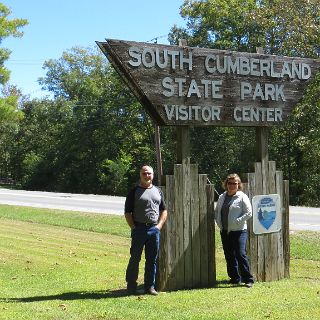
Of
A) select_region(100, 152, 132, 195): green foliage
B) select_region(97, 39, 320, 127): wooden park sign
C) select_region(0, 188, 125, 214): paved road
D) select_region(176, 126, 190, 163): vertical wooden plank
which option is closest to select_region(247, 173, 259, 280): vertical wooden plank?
select_region(97, 39, 320, 127): wooden park sign

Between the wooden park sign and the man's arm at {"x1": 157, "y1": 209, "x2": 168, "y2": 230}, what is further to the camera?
the wooden park sign

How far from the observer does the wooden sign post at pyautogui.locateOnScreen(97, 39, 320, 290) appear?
27.0ft

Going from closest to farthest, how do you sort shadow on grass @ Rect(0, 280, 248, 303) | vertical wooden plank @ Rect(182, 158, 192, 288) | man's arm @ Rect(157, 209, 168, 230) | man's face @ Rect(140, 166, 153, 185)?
1. shadow on grass @ Rect(0, 280, 248, 303)
2. man's face @ Rect(140, 166, 153, 185)
3. man's arm @ Rect(157, 209, 168, 230)
4. vertical wooden plank @ Rect(182, 158, 192, 288)

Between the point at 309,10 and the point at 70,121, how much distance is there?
29150 millimetres

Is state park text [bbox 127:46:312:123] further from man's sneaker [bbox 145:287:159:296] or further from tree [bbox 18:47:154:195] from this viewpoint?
tree [bbox 18:47:154:195]

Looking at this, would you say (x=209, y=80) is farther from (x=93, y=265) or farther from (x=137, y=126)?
(x=137, y=126)

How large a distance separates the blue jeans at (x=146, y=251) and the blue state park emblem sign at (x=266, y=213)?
201 cm

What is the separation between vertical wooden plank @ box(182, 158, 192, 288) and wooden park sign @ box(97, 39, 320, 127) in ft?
2.45

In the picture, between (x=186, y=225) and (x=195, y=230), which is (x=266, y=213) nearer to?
(x=195, y=230)

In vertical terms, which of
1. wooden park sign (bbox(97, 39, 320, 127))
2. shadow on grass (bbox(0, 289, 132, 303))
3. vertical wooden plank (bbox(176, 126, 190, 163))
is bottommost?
shadow on grass (bbox(0, 289, 132, 303))

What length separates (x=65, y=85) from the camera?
62.2 meters

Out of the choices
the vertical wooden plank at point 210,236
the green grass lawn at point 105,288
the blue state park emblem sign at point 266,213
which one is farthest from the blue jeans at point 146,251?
the blue state park emblem sign at point 266,213

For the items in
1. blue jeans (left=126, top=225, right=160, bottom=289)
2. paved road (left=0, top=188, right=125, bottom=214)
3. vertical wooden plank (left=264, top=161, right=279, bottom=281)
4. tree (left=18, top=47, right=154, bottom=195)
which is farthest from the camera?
tree (left=18, top=47, right=154, bottom=195)

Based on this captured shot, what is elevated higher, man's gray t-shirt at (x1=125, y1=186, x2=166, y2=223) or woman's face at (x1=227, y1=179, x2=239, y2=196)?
woman's face at (x1=227, y1=179, x2=239, y2=196)
